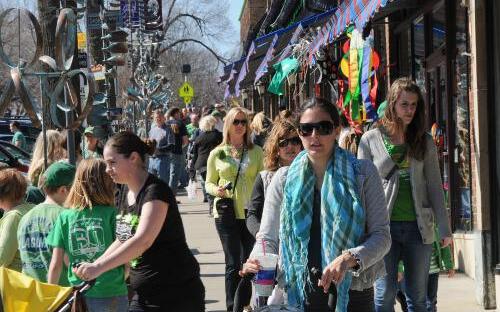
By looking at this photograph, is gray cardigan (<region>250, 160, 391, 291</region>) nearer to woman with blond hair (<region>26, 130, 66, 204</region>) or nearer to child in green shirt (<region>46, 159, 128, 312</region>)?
child in green shirt (<region>46, 159, 128, 312</region>)

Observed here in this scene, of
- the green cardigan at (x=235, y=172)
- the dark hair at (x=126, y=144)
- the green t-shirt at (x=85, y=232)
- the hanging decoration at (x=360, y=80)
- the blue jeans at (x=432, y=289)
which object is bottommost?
the blue jeans at (x=432, y=289)

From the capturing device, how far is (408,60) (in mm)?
13859

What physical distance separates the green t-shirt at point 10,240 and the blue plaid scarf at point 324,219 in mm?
2095

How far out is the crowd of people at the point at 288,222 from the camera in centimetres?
479

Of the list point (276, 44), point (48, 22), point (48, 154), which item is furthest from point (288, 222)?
point (276, 44)

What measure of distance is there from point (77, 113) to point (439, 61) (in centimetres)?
440

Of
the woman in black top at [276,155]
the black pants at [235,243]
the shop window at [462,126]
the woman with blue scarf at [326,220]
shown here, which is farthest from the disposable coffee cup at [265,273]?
the shop window at [462,126]

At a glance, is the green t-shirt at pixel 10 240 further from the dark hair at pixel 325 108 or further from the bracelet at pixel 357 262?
the bracelet at pixel 357 262

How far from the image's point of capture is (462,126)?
34.5 feet

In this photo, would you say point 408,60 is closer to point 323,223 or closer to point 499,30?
A: point 499,30

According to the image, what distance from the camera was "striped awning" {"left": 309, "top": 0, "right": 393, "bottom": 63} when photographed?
9243mm

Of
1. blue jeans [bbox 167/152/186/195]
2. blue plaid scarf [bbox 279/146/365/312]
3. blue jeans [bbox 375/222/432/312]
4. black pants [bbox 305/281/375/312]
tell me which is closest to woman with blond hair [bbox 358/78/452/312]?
blue jeans [bbox 375/222/432/312]

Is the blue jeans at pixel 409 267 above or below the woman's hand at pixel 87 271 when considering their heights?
below

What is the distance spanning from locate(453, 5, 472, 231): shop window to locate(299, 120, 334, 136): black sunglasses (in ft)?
17.4
